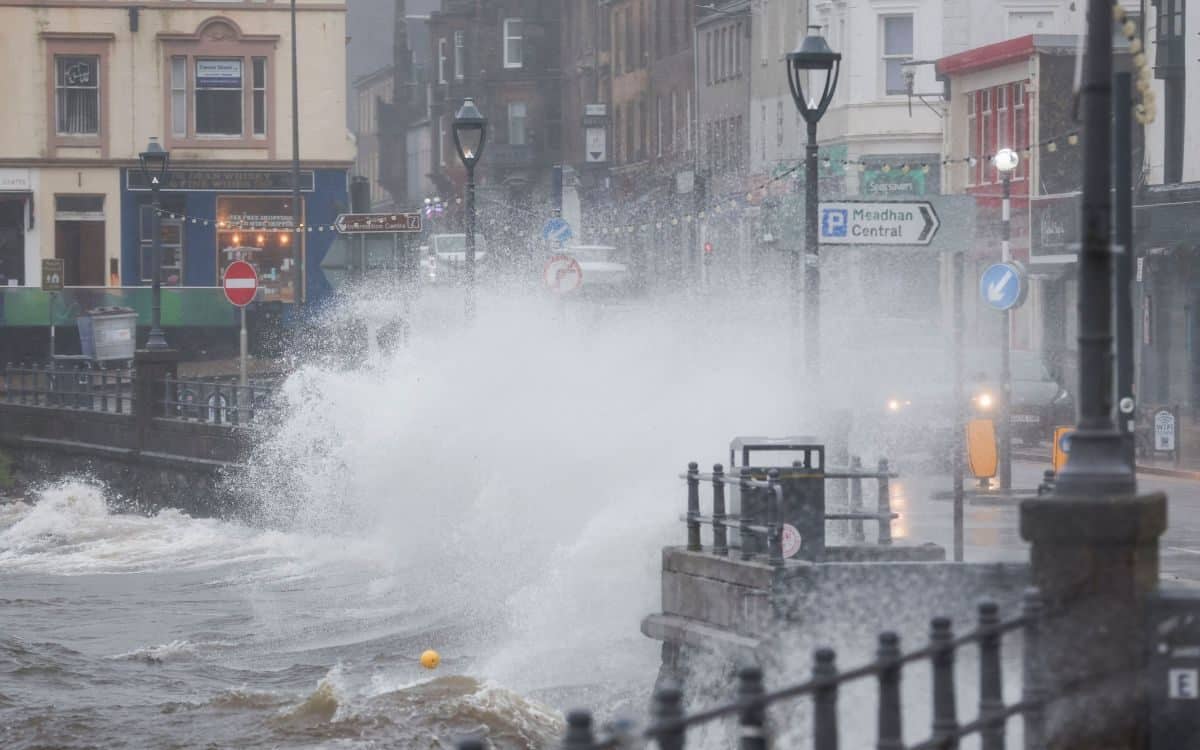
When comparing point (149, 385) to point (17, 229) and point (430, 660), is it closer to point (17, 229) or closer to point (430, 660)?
point (430, 660)

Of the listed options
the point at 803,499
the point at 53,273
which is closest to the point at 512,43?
the point at 53,273

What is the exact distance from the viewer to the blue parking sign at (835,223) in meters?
19.1

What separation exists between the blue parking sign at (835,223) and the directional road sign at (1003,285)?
577cm

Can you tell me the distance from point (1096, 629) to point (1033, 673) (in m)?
0.30

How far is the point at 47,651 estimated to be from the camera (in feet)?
72.5

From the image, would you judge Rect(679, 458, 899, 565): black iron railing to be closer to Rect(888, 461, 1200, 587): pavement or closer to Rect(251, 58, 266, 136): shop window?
Rect(888, 461, 1200, 587): pavement

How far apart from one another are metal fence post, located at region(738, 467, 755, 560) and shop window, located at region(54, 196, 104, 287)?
38.7 metres

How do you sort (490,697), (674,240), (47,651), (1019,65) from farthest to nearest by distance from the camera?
1. (674,240)
2. (1019,65)
3. (47,651)
4. (490,697)

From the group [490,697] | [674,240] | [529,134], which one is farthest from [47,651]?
[529,134]

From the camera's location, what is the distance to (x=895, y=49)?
197 ft

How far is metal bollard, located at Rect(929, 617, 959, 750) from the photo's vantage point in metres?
7.79

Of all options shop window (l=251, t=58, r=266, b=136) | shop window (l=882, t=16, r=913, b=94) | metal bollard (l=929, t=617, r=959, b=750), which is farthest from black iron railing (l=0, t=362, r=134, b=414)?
metal bollard (l=929, t=617, r=959, b=750)

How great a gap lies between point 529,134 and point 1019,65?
149 feet

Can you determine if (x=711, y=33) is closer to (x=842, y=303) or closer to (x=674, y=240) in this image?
(x=674, y=240)
